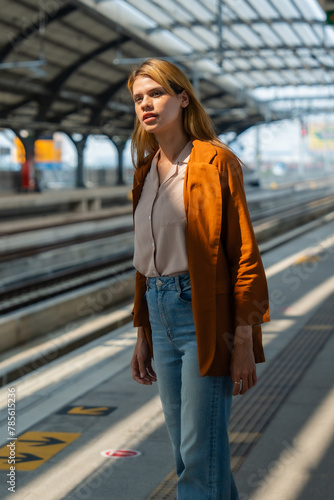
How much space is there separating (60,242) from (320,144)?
97.6 metres

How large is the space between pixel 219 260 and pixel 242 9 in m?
25.2

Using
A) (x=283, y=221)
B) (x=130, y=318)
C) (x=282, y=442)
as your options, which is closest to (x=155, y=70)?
(x=282, y=442)

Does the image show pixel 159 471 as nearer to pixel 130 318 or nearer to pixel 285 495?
pixel 285 495

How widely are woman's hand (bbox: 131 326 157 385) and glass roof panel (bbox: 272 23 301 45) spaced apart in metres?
27.3

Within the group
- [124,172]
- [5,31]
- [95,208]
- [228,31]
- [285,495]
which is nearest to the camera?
[285,495]

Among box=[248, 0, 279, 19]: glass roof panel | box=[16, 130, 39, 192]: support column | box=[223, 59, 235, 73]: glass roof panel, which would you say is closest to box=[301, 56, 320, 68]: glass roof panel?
box=[223, 59, 235, 73]: glass roof panel

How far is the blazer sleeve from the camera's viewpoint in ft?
7.04

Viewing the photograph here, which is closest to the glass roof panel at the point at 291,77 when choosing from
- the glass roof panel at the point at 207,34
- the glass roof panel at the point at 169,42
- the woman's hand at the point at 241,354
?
the glass roof panel at the point at 207,34

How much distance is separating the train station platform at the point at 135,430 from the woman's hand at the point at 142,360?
0.87m

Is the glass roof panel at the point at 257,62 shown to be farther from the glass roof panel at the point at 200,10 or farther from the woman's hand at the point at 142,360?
the woman's hand at the point at 142,360

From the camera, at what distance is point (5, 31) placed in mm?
22125

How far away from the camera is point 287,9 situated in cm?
2559

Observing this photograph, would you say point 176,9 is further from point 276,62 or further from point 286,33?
point 276,62

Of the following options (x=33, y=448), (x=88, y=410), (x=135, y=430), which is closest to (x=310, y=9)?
(x=88, y=410)
